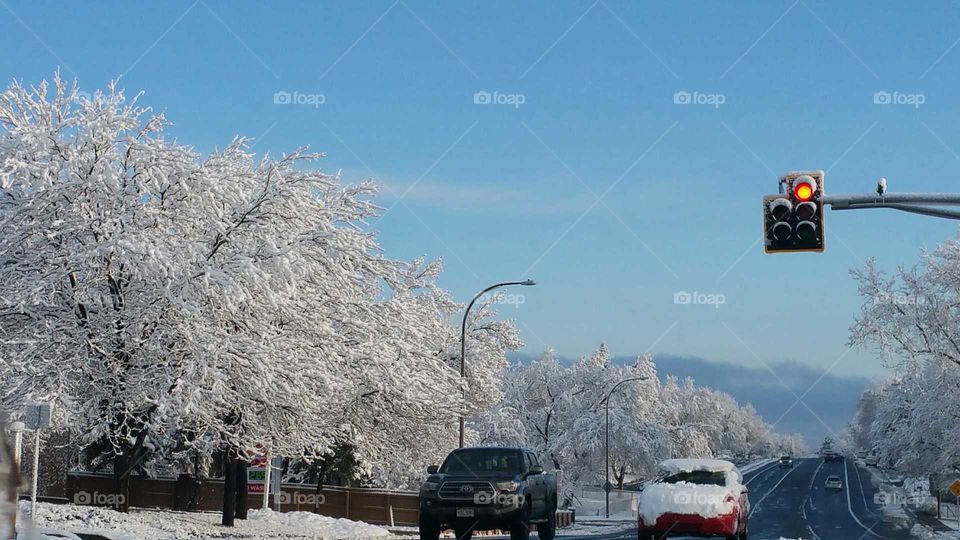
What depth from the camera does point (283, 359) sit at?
23797mm

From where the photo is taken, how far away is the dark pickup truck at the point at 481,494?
18.9m

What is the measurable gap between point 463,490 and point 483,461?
120 centimetres

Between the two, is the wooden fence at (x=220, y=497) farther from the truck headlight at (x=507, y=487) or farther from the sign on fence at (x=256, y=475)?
the truck headlight at (x=507, y=487)

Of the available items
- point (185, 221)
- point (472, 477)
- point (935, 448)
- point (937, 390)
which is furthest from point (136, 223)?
point (935, 448)

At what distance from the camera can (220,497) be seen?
133 feet

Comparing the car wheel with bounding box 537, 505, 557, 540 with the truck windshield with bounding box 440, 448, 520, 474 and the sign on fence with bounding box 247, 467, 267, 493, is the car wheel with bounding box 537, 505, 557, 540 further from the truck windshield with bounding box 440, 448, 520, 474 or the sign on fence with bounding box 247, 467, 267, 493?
the sign on fence with bounding box 247, 467, 267, 493

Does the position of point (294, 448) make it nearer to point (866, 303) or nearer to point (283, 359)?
point (283, 359)

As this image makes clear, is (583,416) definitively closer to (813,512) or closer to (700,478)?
(813,512)
